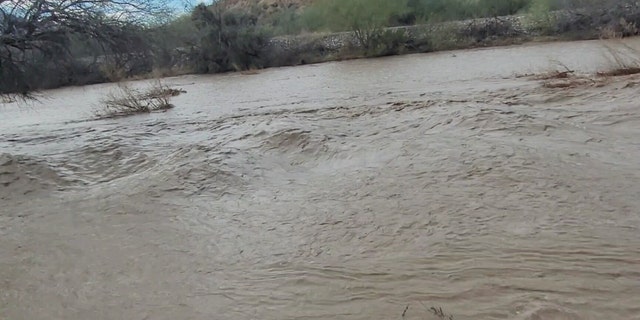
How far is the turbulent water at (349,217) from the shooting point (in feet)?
13.7

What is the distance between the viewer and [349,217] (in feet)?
19.4

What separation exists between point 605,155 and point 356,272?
4.07 m

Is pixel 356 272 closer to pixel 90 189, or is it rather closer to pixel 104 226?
pixel 104 226

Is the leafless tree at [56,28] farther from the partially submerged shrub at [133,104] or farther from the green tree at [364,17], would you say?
the green tree at [364,17]

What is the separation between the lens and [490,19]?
35344 mm

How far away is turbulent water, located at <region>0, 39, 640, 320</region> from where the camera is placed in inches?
164

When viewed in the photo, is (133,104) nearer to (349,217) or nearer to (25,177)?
(25,177)

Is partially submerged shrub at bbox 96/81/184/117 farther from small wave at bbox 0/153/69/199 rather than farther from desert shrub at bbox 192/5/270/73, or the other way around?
desert shrub at bbox 192/5/270/73

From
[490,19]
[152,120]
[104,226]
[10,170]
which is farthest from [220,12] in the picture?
[104,226]

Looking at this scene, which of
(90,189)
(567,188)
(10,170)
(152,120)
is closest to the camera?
(567,188)

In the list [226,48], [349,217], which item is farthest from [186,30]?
[226,48]

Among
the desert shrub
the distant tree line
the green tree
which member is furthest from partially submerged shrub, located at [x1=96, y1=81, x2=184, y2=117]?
the green tree

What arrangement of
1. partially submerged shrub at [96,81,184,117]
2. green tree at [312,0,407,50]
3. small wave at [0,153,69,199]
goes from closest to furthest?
small wave at [0,153,69,199] → partially submerged shrub at [96,81,184,117] → green tree at [312,0,407,50]

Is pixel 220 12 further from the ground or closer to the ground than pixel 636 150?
further from the ground
